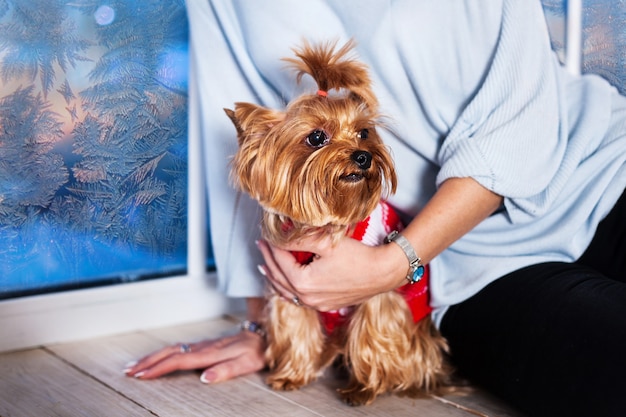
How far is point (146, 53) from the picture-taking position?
1417mm

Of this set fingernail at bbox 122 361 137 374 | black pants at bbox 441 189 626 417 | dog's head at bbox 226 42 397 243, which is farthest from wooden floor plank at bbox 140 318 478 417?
dog's head at bbox 226 42 397 243

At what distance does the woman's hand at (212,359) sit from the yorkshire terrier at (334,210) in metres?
0.07

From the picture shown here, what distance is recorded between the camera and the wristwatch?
4.67 feet

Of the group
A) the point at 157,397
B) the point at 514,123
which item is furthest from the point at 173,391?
the point at 514,123

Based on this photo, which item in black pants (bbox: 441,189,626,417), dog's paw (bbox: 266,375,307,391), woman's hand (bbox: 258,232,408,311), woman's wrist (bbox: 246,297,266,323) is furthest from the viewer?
woman's wrist (bbox: 246,297,266,323)

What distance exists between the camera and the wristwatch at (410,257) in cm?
142

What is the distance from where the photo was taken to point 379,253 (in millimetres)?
1417

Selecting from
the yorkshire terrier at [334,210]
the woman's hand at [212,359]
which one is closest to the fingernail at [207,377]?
the woman's hand at [212,359]

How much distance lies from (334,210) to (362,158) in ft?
0.33

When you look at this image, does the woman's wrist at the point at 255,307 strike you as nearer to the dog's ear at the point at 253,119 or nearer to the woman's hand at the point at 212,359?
the woman's hand at the point at 212,359

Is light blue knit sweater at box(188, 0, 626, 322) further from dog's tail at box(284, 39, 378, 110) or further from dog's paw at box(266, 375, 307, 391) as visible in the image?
dog's paw at box(266, 375, 307, 391)

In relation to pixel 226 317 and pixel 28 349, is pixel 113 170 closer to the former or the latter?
pixel 28 349

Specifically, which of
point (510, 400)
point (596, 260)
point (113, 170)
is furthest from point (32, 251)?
point (596, 260)

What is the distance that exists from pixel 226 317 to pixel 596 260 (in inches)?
37.7
